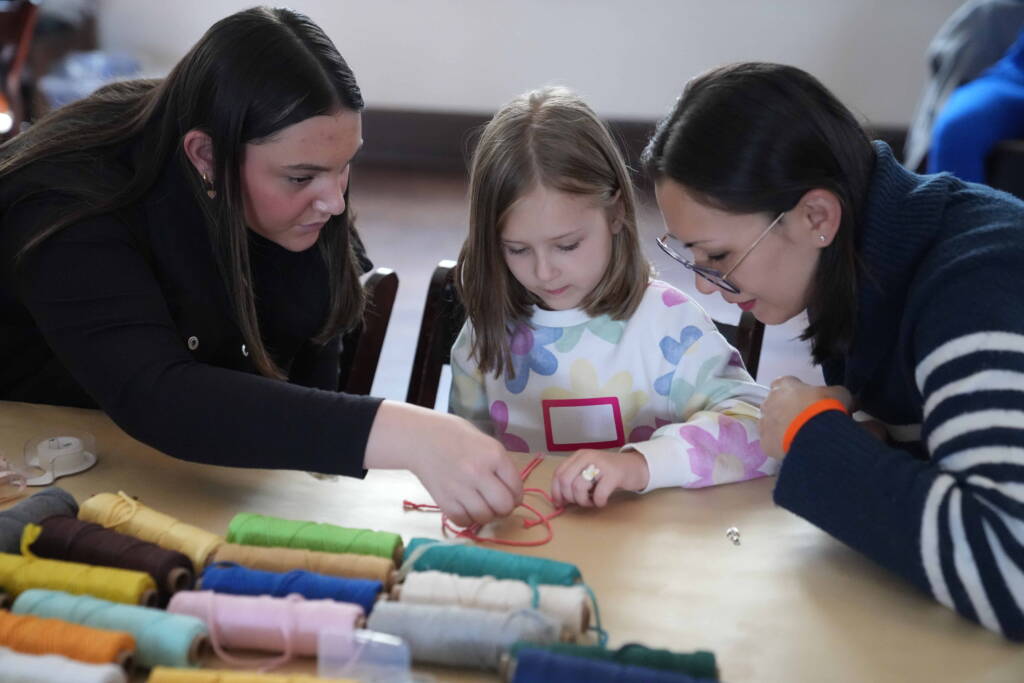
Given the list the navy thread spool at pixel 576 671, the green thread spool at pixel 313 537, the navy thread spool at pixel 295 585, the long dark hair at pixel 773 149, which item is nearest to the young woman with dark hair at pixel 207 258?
the green thread spool at pixel 313 537

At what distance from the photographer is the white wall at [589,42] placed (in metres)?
5.57

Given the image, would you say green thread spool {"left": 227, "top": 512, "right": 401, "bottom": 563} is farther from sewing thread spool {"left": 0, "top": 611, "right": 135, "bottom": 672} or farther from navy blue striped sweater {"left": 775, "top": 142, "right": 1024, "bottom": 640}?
navy blue striped sweater {"left": 775, "top": 142, "right": 1024, "bottom": 640}

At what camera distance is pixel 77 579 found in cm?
115

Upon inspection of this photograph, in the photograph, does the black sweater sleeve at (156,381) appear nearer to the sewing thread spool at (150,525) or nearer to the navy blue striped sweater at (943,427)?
the sewing thread spool at (150,525)

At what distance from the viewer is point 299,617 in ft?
3.57

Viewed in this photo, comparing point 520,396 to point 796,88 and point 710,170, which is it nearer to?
point 710,170

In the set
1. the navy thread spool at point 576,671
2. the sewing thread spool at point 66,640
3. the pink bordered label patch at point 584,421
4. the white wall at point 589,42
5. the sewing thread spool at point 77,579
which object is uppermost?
the navy thread spool at point 576,671

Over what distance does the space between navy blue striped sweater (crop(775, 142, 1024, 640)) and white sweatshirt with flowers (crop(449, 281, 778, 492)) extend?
0.40m

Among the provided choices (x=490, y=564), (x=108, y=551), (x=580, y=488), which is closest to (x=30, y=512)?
(x=108, y=551)

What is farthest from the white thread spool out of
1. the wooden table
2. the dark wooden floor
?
the dark wooden floor

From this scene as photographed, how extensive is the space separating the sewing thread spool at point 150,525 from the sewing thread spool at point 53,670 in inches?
7.7

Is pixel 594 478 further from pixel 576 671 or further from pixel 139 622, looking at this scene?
pixel 139 622

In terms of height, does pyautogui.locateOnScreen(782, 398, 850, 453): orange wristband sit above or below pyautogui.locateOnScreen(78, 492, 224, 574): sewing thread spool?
above

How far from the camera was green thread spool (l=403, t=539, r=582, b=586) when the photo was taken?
1.18 meters
